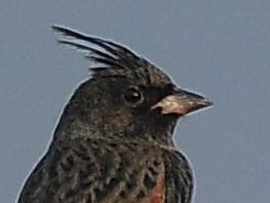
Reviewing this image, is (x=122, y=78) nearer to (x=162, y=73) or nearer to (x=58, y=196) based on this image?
(x=162, y=73)

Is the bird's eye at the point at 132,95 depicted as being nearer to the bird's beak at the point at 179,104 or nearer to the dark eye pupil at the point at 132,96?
the dark eye pupil at the point at 132,96

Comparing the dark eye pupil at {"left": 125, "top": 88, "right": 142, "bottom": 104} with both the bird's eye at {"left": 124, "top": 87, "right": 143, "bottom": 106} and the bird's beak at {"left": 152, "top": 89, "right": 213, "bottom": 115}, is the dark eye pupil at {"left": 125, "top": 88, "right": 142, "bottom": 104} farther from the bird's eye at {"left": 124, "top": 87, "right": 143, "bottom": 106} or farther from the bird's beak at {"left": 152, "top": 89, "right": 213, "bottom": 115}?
the bird's beak at {"left": 152, "top": 89, "right": 213, "bottom": 115}

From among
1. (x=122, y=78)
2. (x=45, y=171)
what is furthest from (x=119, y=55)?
(x=45, y=171)

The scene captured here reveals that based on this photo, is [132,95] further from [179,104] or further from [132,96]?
[179,104]
